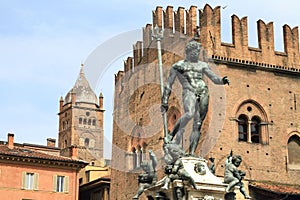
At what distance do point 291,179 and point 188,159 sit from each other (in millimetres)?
23484

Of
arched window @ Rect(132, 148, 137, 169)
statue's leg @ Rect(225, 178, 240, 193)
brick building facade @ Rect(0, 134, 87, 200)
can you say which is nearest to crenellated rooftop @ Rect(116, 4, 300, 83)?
arched window @ Rect(132, 148, 137, 169)

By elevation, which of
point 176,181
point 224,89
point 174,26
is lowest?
point 176,181

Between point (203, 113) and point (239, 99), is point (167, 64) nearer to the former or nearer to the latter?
point (239, 99)

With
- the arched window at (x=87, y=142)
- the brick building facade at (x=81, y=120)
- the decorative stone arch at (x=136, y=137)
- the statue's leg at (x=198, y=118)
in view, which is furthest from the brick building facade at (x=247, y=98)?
the arched window at (x=87, y=142)

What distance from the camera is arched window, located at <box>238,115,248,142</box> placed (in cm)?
3238

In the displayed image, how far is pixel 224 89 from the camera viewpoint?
32594 mm

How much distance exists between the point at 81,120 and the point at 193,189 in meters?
91.5

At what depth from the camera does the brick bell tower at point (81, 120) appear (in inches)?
3789

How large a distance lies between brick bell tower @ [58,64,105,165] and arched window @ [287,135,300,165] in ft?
204

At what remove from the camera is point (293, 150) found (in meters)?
33.3

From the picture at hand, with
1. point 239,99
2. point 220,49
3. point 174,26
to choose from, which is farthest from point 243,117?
point 174,26

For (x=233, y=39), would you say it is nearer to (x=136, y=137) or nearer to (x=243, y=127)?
(x=243, y=127)

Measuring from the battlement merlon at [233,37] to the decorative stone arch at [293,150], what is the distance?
3320mm

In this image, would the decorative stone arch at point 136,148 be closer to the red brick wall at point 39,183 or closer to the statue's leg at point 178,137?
the red brick wall at point 39,183
